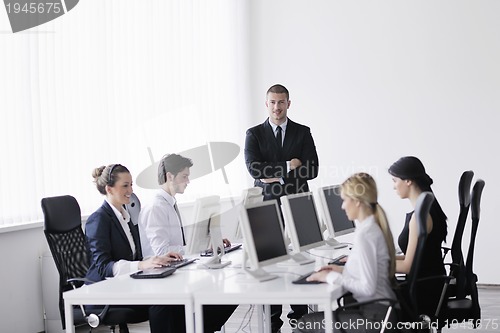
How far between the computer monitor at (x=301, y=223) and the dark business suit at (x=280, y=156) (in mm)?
1310

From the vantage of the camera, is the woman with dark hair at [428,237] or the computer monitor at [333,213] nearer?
the woman with dark hair at [428,237]

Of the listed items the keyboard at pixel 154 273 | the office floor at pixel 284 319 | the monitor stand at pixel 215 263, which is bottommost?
the office floor at pixel 284 319

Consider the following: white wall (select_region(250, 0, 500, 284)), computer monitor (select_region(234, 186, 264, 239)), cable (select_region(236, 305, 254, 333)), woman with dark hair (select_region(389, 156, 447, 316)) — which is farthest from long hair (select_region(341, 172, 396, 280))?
white wall (select_region(250, 0, 500, 284))

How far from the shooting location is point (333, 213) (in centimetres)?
564

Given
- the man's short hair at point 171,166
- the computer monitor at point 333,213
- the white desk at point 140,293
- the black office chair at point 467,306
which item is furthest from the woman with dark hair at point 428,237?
the man's short hair at point 171,166

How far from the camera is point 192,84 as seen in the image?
8.45 metres

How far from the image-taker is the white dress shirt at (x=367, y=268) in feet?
12.6

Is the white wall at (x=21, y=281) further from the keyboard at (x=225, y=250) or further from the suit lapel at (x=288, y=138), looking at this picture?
the suit lapel at (x=288, y=138)

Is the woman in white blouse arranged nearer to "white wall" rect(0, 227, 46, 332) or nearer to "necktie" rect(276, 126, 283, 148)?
"necktie" rect(276, 126, 283, 148)

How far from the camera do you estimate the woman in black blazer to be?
4652mm

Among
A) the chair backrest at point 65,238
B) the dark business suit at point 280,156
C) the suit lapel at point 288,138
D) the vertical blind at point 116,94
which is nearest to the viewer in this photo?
the chair backrest at point 65,238

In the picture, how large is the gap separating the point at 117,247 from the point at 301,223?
1.18m

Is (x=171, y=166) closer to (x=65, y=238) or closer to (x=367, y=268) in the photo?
(x=65, y=238)

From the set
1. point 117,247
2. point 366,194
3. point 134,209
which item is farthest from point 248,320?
point 366,194
